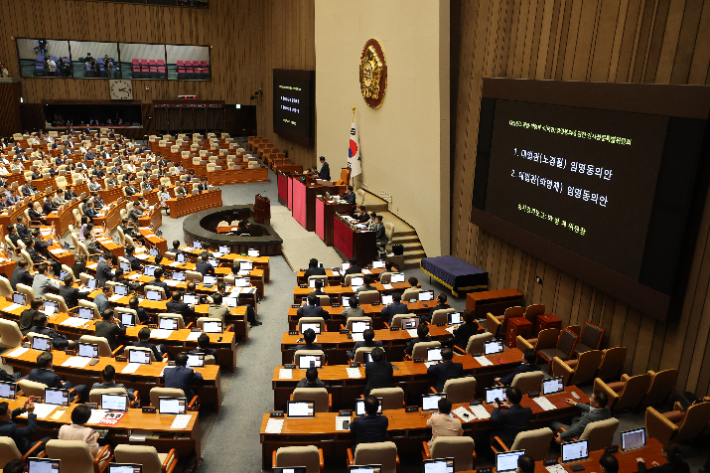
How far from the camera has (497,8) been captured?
1180 centimetres

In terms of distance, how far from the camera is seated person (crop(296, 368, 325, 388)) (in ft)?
23.3

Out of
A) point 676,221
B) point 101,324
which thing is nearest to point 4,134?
point 101,324

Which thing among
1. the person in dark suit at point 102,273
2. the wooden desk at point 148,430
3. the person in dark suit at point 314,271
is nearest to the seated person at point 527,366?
the wooden desk at point 148,430

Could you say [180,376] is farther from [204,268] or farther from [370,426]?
[204,268]

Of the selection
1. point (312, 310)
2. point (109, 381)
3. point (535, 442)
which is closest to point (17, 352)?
point (109, 381)

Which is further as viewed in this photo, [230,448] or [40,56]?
[40,56]

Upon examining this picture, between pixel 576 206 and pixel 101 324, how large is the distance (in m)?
8.12

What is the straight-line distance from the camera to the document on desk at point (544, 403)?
7.02 meters

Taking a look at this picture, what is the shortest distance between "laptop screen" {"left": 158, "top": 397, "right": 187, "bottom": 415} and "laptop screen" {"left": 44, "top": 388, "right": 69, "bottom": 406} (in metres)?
1.23

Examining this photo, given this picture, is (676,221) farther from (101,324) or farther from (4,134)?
(4,134)

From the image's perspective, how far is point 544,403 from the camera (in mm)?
7141

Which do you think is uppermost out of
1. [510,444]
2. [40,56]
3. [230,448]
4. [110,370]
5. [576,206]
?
[40,56]

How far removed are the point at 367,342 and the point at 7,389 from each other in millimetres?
4852

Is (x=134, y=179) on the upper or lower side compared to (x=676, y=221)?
lower
